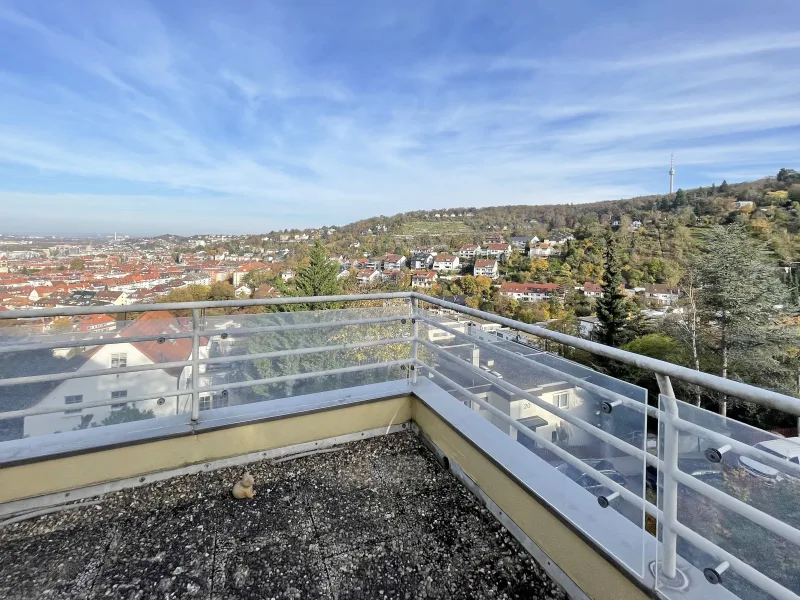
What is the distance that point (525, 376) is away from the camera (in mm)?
1663

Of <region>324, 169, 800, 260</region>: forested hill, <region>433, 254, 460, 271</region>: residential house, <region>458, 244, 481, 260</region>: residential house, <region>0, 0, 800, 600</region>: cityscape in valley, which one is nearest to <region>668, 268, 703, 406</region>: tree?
<region>0, 0, 800, 600</region>: cityscape in valley

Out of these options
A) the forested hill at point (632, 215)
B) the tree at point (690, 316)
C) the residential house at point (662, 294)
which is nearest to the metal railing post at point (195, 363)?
the tree at point (690, 316)

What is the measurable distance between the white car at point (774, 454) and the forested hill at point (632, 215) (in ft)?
100

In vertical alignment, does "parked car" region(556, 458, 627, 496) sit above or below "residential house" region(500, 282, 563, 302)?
above

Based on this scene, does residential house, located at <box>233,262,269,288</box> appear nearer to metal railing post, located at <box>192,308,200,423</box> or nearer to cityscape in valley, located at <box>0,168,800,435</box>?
cityscape in valley, located at <box>0,168,800,435</box>

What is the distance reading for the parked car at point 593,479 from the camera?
1261 mm

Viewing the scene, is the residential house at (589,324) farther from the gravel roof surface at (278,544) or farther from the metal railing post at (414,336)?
the gravel roof surface at (278,544)

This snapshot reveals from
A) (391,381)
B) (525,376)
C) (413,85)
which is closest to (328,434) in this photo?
(391,381)

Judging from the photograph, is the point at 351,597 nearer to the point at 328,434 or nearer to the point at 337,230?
the point at 328,434

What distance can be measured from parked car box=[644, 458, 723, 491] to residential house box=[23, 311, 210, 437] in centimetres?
210

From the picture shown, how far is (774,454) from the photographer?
2.72ft

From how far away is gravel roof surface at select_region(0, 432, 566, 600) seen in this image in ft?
4.52

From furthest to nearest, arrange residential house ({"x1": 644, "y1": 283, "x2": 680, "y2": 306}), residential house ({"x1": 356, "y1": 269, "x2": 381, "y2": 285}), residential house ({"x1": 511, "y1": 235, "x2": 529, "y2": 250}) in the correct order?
residential house ({"x1": 511, "y1": 235, "x2": 529, "y2": 250}), residential house ({"x1": 356, "y1": 269, "x2": 381, "y2": 285}), residential house ({"x1": 644, "y1": 283, "x2": 680, "y2": 306})

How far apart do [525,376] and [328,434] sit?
50.3 inches
